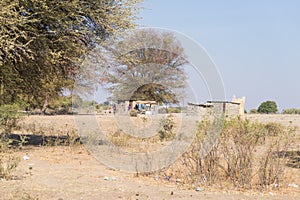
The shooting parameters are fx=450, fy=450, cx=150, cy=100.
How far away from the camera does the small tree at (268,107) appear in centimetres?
4756

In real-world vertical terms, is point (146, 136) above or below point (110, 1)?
below

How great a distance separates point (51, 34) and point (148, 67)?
3.78m

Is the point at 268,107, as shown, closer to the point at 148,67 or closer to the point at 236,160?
the point at 148,67

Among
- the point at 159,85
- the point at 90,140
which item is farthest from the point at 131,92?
the point at 90,140

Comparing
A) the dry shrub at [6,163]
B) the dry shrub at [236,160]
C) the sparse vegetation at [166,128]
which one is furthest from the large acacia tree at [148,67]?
the dry shrub at [6,163]

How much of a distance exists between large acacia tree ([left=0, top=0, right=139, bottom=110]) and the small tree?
3696 centimetres

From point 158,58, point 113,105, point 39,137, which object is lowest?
point 39,137

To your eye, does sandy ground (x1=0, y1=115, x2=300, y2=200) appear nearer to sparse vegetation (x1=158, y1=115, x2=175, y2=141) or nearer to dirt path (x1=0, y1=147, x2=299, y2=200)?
dirt path (x1=0, y1=147, x2=299, y2=200)

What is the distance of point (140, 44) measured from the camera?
13336 millimetres

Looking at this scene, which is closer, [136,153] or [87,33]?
[136,153]

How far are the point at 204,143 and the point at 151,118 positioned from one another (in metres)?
9.82

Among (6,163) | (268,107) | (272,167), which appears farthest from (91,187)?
(268,107)

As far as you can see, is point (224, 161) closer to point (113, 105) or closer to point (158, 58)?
point (158, 58)

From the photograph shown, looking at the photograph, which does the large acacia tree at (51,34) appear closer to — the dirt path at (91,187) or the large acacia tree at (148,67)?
the large acacia tree at (148,67)
